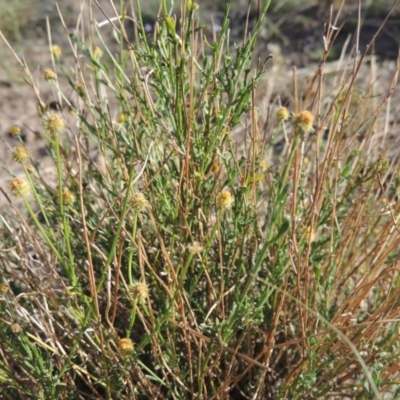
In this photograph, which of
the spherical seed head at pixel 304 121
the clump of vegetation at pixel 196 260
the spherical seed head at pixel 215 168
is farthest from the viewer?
the spherical seed head at pixel 215 168

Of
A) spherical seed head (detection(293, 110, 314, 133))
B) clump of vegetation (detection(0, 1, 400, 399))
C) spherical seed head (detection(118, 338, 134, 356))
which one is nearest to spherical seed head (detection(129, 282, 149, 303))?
clump of vegetation (detection(0, 1, 400, 399))

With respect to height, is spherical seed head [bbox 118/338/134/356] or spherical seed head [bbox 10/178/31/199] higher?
spherical seed head [bbox 10/178/31/199]

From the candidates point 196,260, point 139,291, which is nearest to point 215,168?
point 196,260

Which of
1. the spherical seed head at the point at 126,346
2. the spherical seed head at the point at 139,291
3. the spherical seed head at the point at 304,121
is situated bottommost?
the spherical seed head at the point at 126,346

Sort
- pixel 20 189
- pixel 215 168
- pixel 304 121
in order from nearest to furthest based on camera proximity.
A: pixel 304 121 < pixel 20 189 < pixel 215 168

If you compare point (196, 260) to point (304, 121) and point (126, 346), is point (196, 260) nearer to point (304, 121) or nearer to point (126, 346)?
point (126, 346)

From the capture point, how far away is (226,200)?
1.12 meters

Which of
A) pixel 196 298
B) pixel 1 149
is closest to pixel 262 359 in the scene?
pixel 196 298

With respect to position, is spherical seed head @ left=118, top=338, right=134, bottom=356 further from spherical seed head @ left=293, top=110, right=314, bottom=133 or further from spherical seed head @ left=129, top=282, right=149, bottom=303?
spherical seed head @ left=293, top=110, right=314, bottom=133

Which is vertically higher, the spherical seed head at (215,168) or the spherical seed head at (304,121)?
the spherical seed head at (304,121)

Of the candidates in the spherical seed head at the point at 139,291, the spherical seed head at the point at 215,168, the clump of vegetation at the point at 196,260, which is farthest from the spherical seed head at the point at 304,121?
the spherical seed head at the point at 215,168

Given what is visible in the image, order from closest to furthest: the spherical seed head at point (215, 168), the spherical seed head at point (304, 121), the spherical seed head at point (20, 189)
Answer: the spherical seed head at point (304, 121) → the spherical seed head at point (20, 189) → the spherical seed head at point (215, 168)

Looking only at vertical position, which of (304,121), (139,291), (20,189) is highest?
(304,121)

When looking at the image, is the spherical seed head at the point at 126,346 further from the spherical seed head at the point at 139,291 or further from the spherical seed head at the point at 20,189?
the spherical seed head at the point at 20,189
